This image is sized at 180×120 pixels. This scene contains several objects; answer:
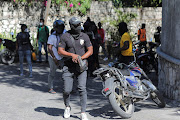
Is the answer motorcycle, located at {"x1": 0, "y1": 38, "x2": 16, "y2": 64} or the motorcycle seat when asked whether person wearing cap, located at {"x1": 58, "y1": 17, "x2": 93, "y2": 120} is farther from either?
motorcycle, located at {"x1": 0, "y1": 38, "x2": 16, "y2": 64}

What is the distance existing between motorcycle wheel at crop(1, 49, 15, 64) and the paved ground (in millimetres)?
3362

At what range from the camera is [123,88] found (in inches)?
272

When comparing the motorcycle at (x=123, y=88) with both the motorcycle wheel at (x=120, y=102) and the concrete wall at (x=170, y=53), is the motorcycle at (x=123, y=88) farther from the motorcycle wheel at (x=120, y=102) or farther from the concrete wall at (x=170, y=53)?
the concrete wall at (x=170, y=53)

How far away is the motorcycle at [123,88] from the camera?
21.6 ft

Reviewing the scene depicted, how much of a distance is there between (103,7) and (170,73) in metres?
13.4

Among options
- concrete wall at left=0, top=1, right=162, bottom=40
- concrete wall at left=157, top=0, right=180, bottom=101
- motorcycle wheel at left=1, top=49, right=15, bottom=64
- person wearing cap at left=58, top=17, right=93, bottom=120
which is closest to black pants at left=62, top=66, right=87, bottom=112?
person wearing cap at left=58, top=17, right=93, bottom=120

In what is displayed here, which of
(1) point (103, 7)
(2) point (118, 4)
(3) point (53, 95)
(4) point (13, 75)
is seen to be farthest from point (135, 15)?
(3) point (53, 95)

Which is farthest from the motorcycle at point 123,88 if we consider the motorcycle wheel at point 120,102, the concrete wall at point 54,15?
the concrete wall at point 54,15

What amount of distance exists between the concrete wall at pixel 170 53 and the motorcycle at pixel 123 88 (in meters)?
0.95

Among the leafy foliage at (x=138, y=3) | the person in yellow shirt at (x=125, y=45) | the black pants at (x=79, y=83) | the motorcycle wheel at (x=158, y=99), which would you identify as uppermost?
the leafy foliage at (x=138, y=3)

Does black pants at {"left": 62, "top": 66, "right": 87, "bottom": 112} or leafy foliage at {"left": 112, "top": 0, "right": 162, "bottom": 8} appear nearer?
black pants at {"left": 62, "top": 66, "right": 87, "bottom": 112}

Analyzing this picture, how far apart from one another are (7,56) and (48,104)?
285 inches

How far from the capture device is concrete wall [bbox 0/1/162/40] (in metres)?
19.7

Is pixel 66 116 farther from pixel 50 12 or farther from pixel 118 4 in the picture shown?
pixel 118 4
